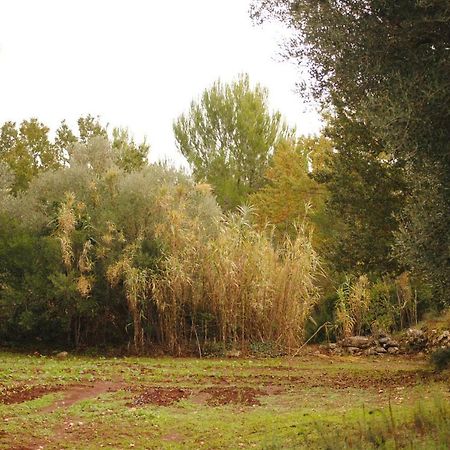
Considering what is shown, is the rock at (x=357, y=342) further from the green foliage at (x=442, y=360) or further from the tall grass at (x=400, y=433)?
the tall grass at (x=400, y=433)

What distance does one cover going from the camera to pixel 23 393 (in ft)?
37.2

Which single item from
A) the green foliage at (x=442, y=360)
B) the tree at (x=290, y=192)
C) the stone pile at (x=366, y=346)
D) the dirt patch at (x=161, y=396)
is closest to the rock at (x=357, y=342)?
the stone pile at (x=366, y=346)

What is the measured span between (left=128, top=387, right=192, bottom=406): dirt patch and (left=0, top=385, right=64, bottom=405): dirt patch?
1.63 metres

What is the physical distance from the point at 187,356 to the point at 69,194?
5.93 meters

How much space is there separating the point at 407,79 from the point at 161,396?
6781mm

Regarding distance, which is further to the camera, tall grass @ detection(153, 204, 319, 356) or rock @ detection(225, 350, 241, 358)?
tall grass @ detection(153, 204, 319, 356)

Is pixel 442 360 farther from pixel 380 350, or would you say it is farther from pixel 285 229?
pixel 285 229

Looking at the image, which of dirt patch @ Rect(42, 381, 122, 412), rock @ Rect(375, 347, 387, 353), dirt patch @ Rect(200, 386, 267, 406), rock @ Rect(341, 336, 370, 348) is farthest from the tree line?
dirt patch @ Rect(42, 381, 122, 412)

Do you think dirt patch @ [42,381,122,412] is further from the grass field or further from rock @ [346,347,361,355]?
rock @ [346,347,361,355]

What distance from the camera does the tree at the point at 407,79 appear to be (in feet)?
25.8

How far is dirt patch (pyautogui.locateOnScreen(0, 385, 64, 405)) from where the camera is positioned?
35.4 ft

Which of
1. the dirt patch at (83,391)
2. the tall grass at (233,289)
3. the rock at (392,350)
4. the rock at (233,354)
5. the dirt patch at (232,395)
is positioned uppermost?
the tall grass at (233,289)

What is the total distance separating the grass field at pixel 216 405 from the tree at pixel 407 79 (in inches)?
83.8

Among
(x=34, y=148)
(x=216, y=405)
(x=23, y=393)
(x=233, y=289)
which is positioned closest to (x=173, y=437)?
(x=216, y=405)
